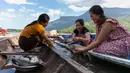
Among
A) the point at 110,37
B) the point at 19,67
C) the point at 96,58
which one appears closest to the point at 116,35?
the point at 110,37

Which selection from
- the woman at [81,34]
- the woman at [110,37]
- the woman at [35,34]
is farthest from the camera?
the woman at [35,34]

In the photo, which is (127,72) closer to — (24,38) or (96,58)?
(96,58)

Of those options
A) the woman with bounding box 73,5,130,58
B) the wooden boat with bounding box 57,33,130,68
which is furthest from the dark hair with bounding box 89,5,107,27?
the wooden boat with bounding box 57,33,130,68

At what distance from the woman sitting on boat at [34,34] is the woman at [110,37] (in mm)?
3064

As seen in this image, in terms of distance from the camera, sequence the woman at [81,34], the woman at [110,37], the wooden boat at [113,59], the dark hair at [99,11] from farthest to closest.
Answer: the woman at [81,34], the dark hair at [99,11], the woman at [110,37], the wooden boat at [113,59]

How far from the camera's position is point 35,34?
716cm

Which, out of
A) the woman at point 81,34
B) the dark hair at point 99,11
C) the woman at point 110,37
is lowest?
the woman at point 81,34

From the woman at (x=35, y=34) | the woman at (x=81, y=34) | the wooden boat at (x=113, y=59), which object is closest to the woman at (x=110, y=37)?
the wooden boat at (x=113, y=59)

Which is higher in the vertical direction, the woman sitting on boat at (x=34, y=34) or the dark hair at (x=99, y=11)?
the dark hair at (x=99, y=11)

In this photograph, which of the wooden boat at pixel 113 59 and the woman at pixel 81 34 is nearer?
the wooden boat at pixel 113 59

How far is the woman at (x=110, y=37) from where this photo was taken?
3.69m

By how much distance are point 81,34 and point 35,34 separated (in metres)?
1.32

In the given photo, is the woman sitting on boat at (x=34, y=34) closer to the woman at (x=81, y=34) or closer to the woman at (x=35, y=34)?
the woman at (x=35, y=34)

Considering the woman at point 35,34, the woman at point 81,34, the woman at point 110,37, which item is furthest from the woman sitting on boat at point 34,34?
the woman at point 110,37
